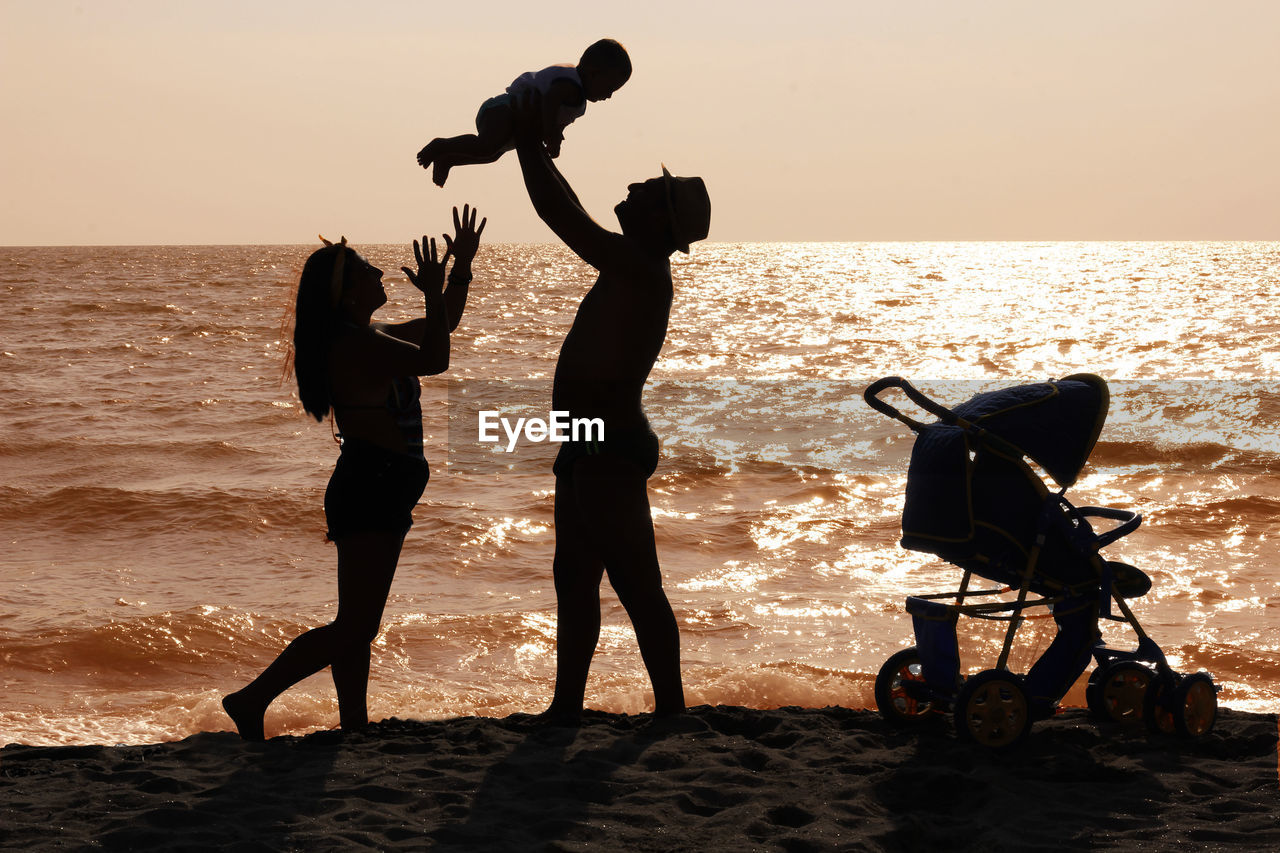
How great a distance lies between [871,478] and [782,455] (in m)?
1.89

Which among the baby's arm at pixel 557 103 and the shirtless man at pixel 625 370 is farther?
the shirtless man at pixel 625 370

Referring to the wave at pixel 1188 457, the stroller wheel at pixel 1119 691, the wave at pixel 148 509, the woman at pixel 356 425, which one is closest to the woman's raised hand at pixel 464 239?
the woman at pixel 356 425

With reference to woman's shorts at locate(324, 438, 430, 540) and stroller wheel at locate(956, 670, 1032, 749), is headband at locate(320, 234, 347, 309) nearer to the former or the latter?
woman's shorts at locate(324, 438, 430, 540)

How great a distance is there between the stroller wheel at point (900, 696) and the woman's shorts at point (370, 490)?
74.9 inches

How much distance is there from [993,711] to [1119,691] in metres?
0.67

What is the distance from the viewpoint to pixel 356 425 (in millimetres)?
3906

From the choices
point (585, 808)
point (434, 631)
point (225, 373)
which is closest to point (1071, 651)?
point (585, 808)

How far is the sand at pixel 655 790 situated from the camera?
3209 millimetres

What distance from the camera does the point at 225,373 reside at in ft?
74.0

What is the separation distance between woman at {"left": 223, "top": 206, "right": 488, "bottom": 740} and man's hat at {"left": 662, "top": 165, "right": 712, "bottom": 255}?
67 cm

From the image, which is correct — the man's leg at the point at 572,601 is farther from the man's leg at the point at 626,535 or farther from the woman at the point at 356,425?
the woman at the point at 356,425

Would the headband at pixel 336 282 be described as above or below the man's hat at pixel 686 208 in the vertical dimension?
below

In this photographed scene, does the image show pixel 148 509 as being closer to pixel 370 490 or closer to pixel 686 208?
pixel 370 490

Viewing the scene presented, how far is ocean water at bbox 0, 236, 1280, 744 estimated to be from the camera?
6.67 meters
